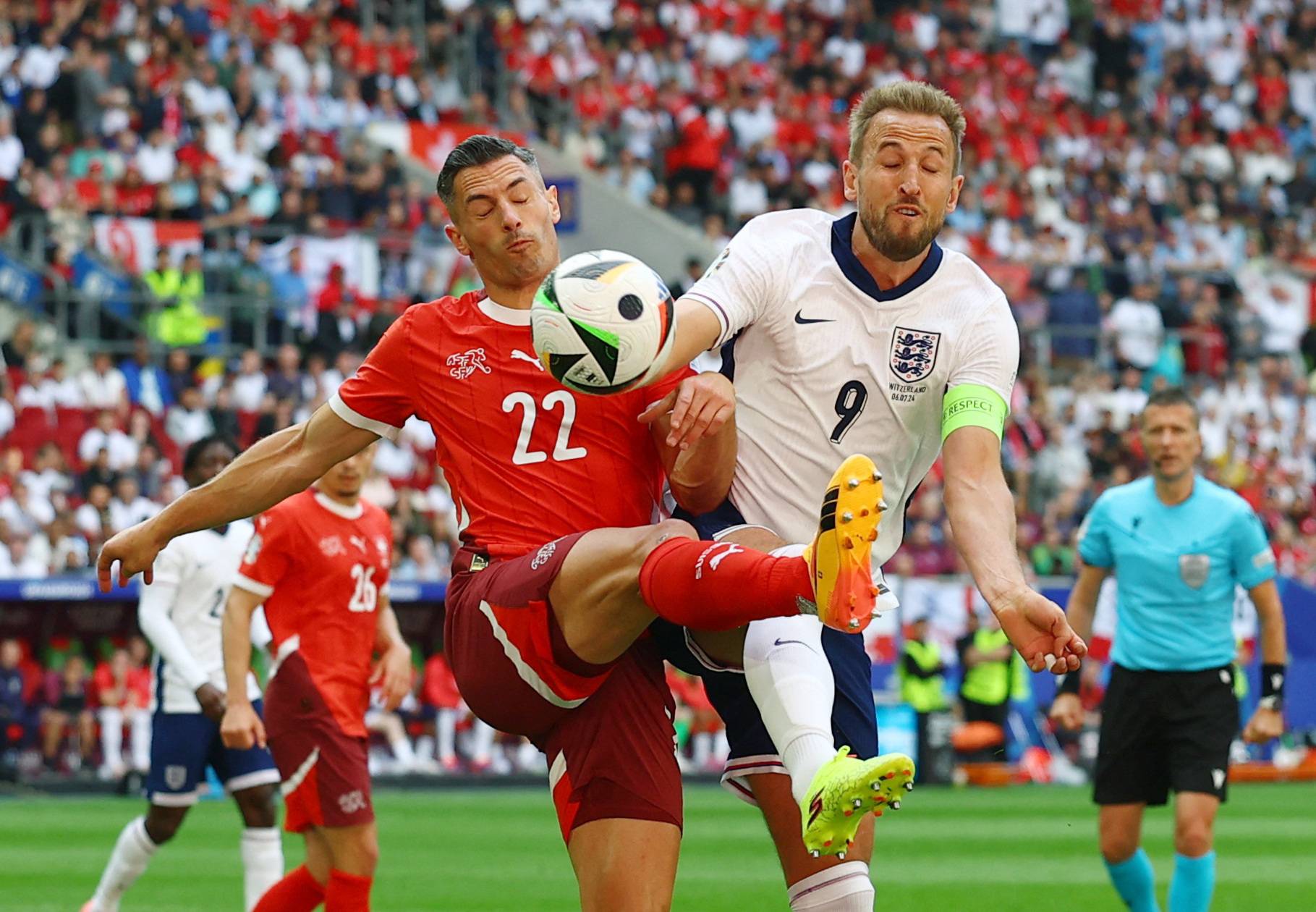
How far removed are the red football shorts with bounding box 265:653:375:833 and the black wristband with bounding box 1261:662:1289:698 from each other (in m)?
4.27

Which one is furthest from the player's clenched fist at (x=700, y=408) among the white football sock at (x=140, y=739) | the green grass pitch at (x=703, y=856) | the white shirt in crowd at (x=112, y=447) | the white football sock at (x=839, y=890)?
the white shirt in crowd at (x=112, y=447)

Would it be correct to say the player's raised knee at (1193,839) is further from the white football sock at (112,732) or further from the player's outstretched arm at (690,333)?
the white football sock at (112,732)

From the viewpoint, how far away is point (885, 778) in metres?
5.14

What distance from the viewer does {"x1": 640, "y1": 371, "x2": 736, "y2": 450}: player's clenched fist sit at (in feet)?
18.0

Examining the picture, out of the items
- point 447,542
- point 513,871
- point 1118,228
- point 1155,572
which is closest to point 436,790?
point 447,542

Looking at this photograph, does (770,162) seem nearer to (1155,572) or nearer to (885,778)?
(1155,572)

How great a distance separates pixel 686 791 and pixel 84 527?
6.44m

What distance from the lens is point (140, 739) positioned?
63.8 ft

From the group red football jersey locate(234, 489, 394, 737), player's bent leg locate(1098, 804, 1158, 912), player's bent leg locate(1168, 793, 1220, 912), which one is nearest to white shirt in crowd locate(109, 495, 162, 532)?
red football jersey locate(234, 489, 394, 737)

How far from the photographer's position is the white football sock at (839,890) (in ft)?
19.9

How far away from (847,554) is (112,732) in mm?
15515

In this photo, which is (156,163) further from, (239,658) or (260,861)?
(239,658)

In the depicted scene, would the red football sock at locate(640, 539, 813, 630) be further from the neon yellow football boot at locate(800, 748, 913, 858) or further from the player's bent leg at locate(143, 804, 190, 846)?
the player's bent leg at locate(143, 804, 190, 846)

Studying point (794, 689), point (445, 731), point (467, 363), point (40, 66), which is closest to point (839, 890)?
point (794, 689)
